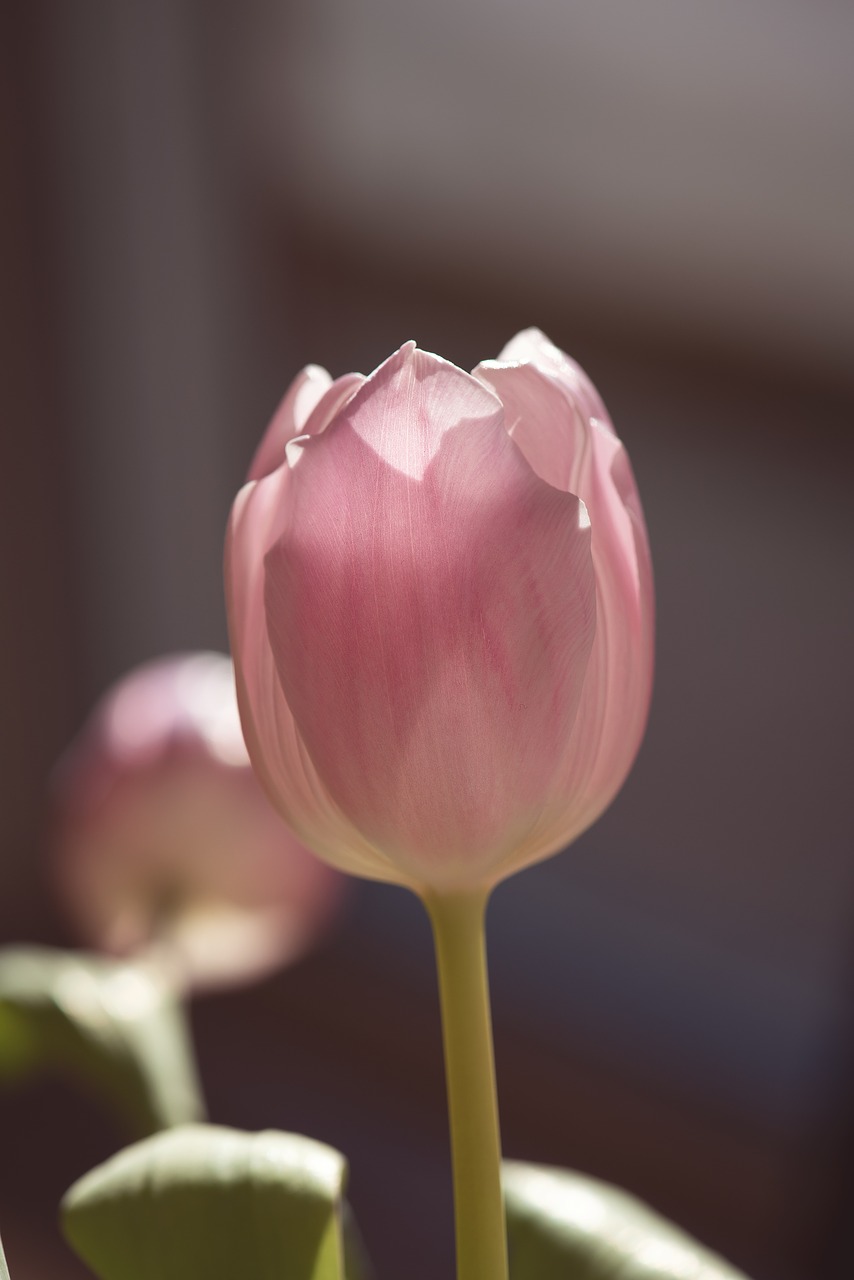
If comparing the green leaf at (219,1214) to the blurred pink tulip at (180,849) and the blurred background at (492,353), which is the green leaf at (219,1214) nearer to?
the blurred pink tulip at (180,849)

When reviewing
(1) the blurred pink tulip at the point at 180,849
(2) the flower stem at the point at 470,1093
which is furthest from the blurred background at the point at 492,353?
(2) the flower stem at the point at 470,1093

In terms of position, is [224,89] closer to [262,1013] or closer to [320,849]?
[262,1013]

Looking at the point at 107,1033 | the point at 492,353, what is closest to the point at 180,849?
the point at 107,1033

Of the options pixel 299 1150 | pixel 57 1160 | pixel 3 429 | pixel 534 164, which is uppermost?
pixel 534 164

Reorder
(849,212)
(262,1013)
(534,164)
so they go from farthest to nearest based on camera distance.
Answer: (262,1013) → (534,164) → (849,212)

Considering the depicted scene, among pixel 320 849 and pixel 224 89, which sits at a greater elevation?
pixel 224 89

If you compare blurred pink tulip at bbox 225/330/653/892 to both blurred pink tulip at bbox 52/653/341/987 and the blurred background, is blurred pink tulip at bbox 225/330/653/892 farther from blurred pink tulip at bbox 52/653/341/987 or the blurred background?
the blurred background

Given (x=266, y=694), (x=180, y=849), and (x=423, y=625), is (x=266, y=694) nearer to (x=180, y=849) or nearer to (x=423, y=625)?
(x=423, y=625)

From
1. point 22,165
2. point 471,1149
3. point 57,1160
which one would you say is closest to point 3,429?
point 22,165
